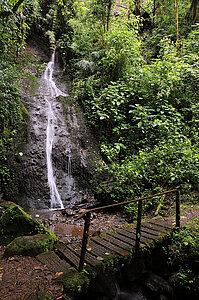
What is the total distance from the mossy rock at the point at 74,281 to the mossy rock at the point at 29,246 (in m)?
1.04

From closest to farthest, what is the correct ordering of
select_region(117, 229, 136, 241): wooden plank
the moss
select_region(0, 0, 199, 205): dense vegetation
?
the moss < select_region(117, 229, 136, 241): wooden plank < select_region(0, 0, 199, 205): dense vegetation

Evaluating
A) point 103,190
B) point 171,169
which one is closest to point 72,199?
point 103,190

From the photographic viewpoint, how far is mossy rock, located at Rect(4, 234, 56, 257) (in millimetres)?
3635

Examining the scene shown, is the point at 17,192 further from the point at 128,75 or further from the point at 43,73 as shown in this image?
the point at 43,73

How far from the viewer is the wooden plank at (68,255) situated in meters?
3.16

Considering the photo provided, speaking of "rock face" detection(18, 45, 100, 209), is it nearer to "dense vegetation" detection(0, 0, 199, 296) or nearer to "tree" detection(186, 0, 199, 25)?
"dense vegetation" detection(0, 0, 199, 296)

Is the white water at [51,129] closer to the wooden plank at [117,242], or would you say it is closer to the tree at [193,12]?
the wooden plank at [117,242]

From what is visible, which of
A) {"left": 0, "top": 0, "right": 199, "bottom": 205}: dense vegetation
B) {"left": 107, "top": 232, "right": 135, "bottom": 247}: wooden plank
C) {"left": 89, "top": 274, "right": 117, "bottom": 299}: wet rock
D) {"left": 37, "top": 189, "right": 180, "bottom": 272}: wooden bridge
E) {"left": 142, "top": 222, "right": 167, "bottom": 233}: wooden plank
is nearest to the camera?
{"left": 37, "top": 189, "right": 180, "bottom": 272}: wooden bridge

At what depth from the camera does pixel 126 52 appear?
9.91 metres

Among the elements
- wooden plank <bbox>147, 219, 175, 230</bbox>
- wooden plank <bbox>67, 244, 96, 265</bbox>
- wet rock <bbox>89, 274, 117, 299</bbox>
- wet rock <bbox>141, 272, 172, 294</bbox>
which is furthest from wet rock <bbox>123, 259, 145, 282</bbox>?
wooden plank <bbox>67, 244, 96, 265</bbox>

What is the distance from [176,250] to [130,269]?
3.35ft

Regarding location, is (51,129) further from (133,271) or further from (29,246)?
(133,271)

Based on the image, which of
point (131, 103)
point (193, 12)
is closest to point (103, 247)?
point (131, 103)

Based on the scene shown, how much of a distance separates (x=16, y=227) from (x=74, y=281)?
7.26 feet
